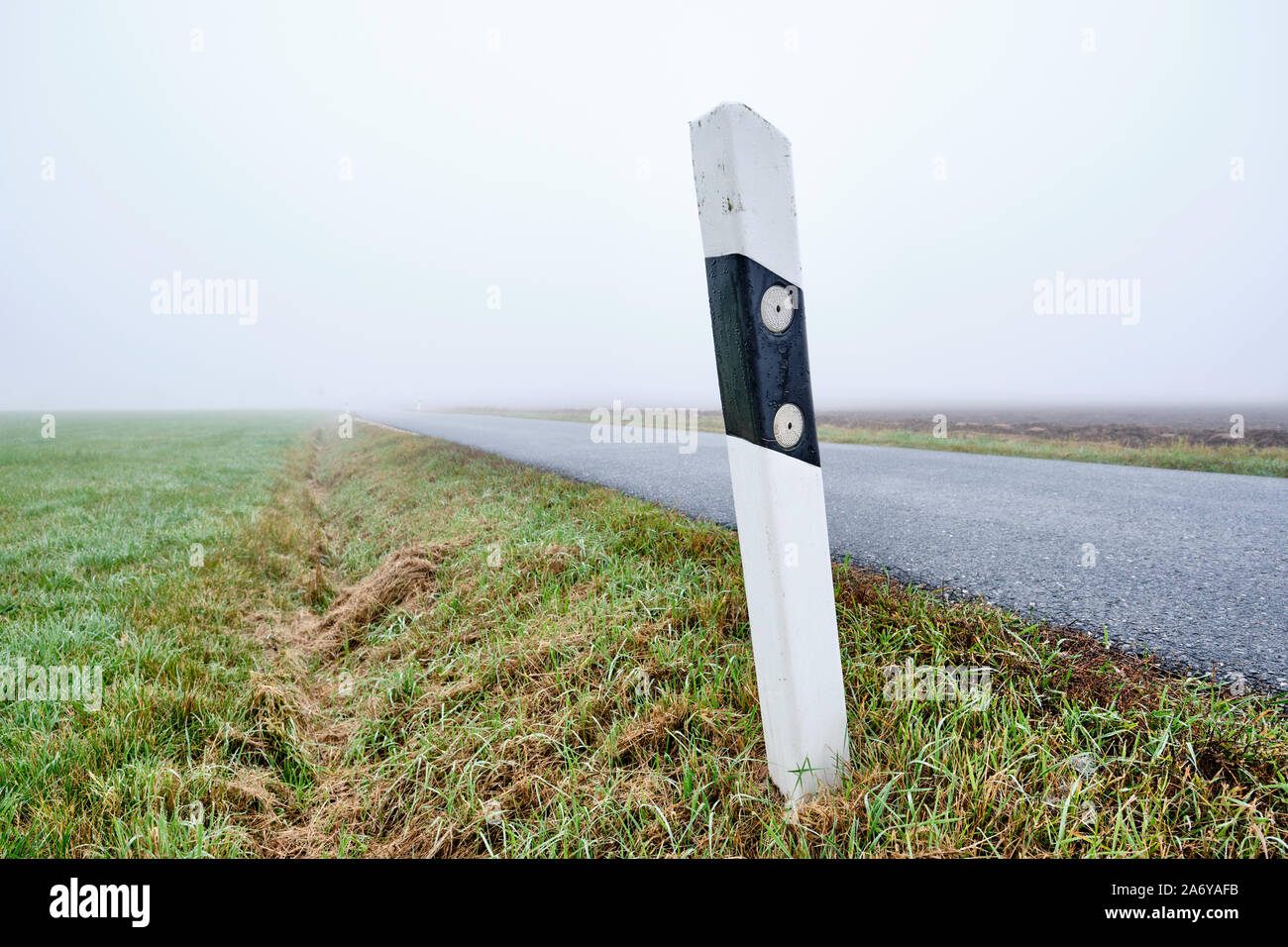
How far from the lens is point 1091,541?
2.78m

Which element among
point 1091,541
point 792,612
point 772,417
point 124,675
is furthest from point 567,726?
point 1091,541

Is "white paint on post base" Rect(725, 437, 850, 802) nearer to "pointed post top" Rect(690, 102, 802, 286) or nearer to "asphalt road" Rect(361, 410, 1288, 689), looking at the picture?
"pointed post top" Rect(690, 102, 802, 286)

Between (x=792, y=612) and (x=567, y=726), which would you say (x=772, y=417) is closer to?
(x=792, y=612)

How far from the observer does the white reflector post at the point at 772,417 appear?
1.10m

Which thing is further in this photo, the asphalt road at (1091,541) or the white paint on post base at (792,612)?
the asphalt road at (1091,541)

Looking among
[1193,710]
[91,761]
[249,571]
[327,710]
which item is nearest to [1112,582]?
[1193,710]

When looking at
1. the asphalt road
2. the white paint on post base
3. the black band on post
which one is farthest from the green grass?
the asphalt road

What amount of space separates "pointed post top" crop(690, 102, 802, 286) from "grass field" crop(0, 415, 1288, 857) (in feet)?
4.26

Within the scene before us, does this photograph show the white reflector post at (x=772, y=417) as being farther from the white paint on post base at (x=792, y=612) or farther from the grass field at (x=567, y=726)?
the grass field at (x=567, y=726)

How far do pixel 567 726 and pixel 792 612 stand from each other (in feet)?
3.33

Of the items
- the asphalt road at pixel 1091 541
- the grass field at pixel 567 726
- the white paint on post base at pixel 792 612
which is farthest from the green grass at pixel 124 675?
the asphalt road at pixel 1091 541

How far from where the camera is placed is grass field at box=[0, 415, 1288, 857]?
3.99ft
